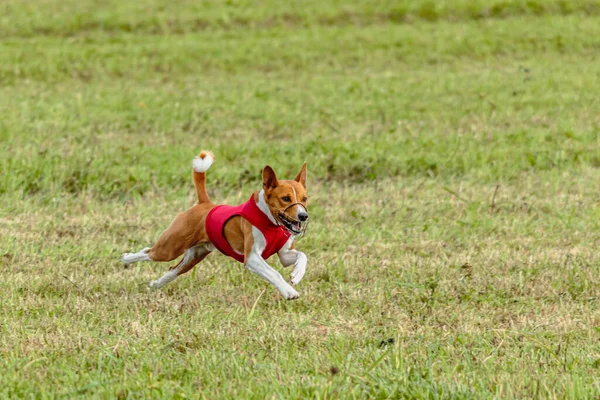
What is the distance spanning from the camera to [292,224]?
5.89 metres

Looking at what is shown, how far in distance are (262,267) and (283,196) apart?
51cm

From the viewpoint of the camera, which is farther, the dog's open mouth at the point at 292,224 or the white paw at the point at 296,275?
the white paw at the point at 296,275

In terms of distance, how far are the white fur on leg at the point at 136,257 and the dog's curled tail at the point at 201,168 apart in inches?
25.5

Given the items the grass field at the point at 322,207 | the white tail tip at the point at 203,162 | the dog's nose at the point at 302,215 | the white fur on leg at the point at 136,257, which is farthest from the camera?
the white fur on leg at the point at 136,257

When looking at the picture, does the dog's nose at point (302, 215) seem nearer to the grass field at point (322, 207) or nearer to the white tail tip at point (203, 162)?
the grass field at point (322, 207)

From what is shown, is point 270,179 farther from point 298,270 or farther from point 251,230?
point 298,270

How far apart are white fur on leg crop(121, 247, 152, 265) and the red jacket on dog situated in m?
0.77

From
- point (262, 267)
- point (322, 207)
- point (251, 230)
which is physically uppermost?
point (251, 230)

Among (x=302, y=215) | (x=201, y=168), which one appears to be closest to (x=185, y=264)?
(x=201, y=168)

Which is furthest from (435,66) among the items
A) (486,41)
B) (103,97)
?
(103,97)

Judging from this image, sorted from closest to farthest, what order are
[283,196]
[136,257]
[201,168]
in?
1. [283,196]
2. [201,168]
3. [136,257]

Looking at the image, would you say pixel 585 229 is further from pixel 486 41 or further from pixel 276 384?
pixel 486 41

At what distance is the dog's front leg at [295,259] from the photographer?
238 inches

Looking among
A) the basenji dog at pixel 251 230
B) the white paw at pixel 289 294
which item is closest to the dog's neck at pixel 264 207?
the basenji dog at pixel 251 230
